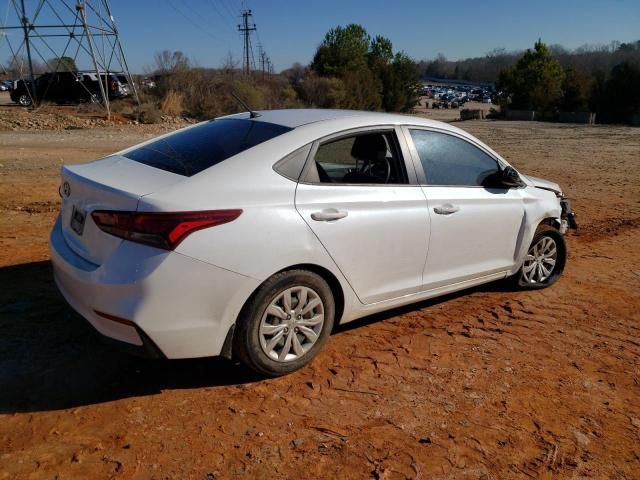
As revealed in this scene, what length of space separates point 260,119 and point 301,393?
2004 millimetres

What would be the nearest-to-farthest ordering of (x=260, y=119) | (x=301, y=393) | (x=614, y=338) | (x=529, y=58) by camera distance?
(x=301, y=393) → (x=260, y=119) → (x=614, y=338) → (x=529, y=58)

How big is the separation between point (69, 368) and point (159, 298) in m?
1.11

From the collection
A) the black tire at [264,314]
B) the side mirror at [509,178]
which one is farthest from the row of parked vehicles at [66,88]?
the black tire at [264,314]

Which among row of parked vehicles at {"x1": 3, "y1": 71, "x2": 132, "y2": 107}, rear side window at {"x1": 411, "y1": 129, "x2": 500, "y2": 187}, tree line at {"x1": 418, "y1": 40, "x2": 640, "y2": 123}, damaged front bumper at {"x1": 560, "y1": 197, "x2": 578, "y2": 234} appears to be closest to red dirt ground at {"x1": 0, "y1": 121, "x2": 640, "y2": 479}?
damaged front bumper at {"x1": 560, "y1": 197, "x2": 578, "y2": 234}

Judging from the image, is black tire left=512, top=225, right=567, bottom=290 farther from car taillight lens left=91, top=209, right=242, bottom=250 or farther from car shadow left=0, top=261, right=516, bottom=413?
car taillight lens left=91, top=209, right=242, bottom=250

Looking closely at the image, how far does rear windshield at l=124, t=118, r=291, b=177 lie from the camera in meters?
3.47

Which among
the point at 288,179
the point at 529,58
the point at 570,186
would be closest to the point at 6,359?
the point at 288,179

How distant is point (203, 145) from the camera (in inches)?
148

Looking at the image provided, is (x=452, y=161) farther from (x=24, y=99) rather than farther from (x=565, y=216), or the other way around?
(x=24, y=99)

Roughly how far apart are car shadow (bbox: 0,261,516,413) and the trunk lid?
506 mm

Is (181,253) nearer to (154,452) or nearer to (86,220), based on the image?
(86,220)

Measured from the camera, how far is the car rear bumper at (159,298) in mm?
2936

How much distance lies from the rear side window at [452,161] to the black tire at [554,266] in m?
0.91

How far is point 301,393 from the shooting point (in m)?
3.46
